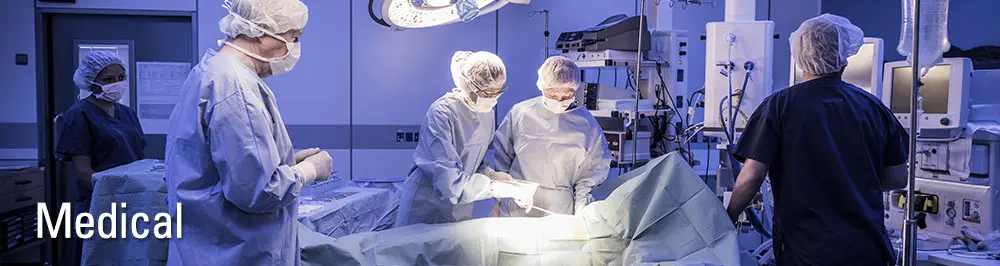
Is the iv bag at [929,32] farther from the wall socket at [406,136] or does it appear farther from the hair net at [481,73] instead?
the wall socket at [406,136]

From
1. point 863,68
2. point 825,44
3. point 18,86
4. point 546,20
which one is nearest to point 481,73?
point 825,44

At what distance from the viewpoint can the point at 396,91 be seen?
515 centimetres

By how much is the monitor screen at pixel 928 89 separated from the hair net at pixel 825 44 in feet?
2.96

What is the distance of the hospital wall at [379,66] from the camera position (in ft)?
16.5

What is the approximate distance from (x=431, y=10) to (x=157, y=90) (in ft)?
10.7

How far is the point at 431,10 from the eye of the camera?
2520mm

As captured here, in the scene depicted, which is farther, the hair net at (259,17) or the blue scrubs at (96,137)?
the blue scrubs at (96,137)

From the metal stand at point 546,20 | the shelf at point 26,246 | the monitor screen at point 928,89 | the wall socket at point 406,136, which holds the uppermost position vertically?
the metal stand at point 546,20

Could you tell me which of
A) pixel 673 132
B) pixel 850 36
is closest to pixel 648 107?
pixel 673 132

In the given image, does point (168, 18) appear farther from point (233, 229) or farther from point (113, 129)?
point (233, 229)

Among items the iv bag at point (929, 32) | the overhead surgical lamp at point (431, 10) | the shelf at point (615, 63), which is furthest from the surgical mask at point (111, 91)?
the iv bag at point (929, 32)

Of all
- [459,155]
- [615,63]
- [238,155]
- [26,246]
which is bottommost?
[26,246]

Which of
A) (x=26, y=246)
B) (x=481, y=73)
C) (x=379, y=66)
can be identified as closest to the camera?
(x=481, y=73)

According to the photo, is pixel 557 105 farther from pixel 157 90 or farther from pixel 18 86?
pixel 18 86
